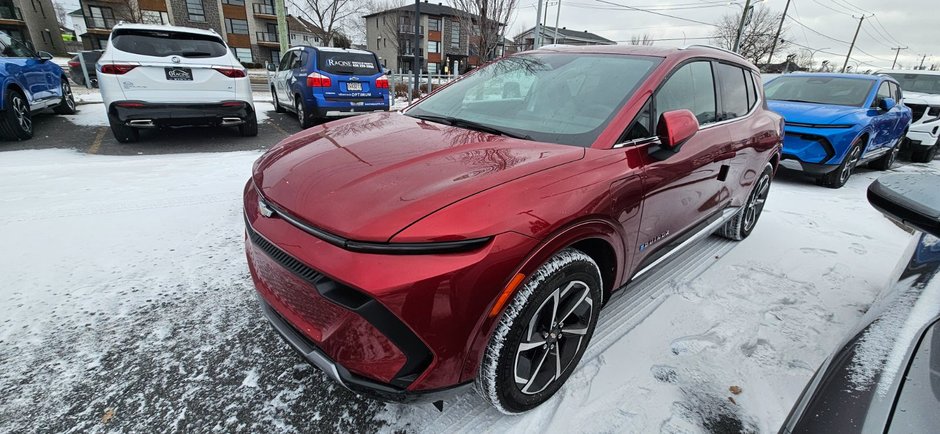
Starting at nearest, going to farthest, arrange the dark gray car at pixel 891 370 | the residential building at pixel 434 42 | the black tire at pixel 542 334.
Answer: the dark gray car at pixel 891 370 → the black tire at pixel 542 334 → the residential building at pixel 434 42

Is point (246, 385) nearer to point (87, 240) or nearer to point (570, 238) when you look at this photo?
point (570, 238)

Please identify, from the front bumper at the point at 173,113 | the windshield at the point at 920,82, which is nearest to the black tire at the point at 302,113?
the front bumper at the point at 173,113

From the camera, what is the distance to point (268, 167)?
2.02m

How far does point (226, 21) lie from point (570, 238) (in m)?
50.5

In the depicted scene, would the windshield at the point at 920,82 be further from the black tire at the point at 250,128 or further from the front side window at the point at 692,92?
the black tire at the point at 250,128

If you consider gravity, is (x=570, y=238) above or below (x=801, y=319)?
above

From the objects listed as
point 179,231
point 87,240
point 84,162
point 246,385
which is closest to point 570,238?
point 246,385

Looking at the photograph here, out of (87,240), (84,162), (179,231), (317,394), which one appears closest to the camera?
(317,394)

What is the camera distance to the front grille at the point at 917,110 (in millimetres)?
8969

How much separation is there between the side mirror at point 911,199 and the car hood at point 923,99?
424 inches

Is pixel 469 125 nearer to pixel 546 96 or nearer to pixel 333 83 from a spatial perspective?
pixel 546 96

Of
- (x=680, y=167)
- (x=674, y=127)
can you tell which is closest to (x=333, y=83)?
(x=680, y=167)

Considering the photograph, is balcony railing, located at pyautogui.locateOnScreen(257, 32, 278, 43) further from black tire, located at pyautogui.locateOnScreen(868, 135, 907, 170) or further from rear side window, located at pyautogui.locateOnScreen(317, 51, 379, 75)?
black tire, located at pyautogui.locateOnScreen(868, 135, 907, 170)

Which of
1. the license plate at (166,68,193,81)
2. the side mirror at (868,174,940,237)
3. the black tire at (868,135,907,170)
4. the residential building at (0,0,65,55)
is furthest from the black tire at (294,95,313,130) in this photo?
the residential building at (0,0,65,55)
